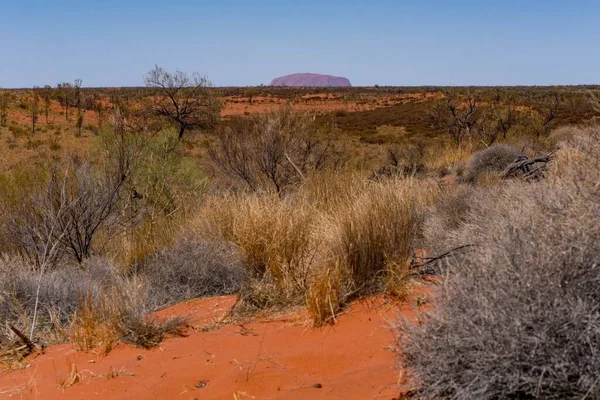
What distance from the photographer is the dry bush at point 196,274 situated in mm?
5879

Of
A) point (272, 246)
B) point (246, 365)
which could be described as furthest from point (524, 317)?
point (272, 246)

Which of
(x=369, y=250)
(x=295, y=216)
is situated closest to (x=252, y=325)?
(x=369, y=250)

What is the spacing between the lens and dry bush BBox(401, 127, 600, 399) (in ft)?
7.87

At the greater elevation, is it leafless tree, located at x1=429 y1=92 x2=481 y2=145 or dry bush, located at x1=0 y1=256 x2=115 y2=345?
leafless tree, located at x1=429 y1=92 x2=481 y2=145

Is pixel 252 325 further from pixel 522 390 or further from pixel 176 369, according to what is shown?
pixel 522 390

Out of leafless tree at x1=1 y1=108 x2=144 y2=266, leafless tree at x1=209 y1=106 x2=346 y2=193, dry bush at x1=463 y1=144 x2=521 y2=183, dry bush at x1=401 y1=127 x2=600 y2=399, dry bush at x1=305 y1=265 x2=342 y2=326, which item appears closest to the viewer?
dry bush at x1=401 y1=127 x2=600 y2=399

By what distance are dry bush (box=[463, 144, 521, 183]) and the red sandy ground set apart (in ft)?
26.9

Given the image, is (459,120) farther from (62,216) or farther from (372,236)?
(372,236)

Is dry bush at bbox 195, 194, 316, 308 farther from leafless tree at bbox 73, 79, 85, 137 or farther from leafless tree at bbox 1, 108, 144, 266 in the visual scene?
leafless tree at bbox 73, 79, 85, 137

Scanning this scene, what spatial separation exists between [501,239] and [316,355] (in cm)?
149


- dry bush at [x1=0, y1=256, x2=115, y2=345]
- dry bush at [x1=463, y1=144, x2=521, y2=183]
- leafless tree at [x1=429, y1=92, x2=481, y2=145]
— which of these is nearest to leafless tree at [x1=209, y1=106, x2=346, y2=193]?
dry bush at [x1=463, y1=144, x2=521, y2=183]

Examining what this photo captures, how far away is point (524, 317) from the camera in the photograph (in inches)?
98.7

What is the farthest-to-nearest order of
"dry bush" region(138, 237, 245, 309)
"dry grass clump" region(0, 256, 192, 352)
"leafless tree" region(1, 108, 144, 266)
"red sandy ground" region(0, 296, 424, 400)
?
"leafless tree" region(1, 108, 144, 266) → "dry bush" region(138, 237, 245, 309) → "dry grass clump" region(0, 256, 192, 352) → "red sandy ground" region(0, 296, 424, 400)

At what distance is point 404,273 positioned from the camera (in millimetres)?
4508
